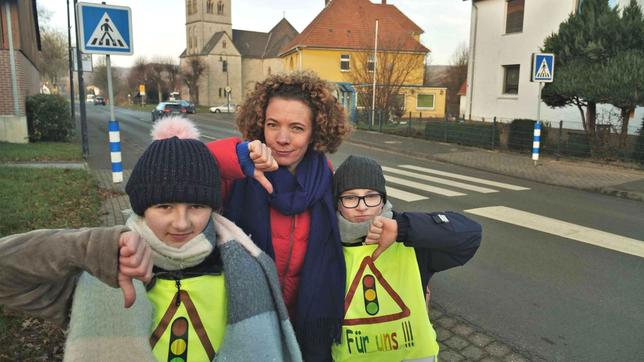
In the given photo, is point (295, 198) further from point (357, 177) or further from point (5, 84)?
point (5, 84)

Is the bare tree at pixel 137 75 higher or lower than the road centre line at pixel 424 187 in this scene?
higher

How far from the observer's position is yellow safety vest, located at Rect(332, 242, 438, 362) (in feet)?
6.37

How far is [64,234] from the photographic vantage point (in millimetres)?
1323

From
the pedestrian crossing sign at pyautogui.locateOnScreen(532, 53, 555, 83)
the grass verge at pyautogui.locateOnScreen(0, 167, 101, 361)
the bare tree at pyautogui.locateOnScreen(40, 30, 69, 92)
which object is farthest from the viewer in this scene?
the bare tree at pyautogui.locateOnScreen(40, 30, 69, 92)

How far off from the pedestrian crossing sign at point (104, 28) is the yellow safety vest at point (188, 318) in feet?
25.1

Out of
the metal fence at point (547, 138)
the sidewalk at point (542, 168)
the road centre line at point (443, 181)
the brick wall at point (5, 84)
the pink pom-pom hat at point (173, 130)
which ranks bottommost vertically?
the road centre line at point (443, 181)

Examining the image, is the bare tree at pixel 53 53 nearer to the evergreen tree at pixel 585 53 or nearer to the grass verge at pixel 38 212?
the grass verge at pixel 38 212

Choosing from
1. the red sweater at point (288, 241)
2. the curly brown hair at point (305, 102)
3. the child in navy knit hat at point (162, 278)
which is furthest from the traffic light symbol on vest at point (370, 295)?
the curly brown hair at point (305, 102)

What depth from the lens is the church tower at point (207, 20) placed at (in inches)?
3440

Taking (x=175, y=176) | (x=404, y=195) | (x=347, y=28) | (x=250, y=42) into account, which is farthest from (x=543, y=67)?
(x=250, y=42)

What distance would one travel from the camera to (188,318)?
58.7 inches

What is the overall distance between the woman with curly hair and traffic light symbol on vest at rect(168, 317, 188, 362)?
0.43 metres

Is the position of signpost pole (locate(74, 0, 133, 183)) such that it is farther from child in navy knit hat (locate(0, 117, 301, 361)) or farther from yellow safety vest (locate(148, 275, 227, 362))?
yellow safety vest (locate(148, 275, 227, 362))

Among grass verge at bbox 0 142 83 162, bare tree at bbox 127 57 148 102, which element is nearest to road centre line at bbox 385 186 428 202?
grass verge at bbox 0 142 83 162
